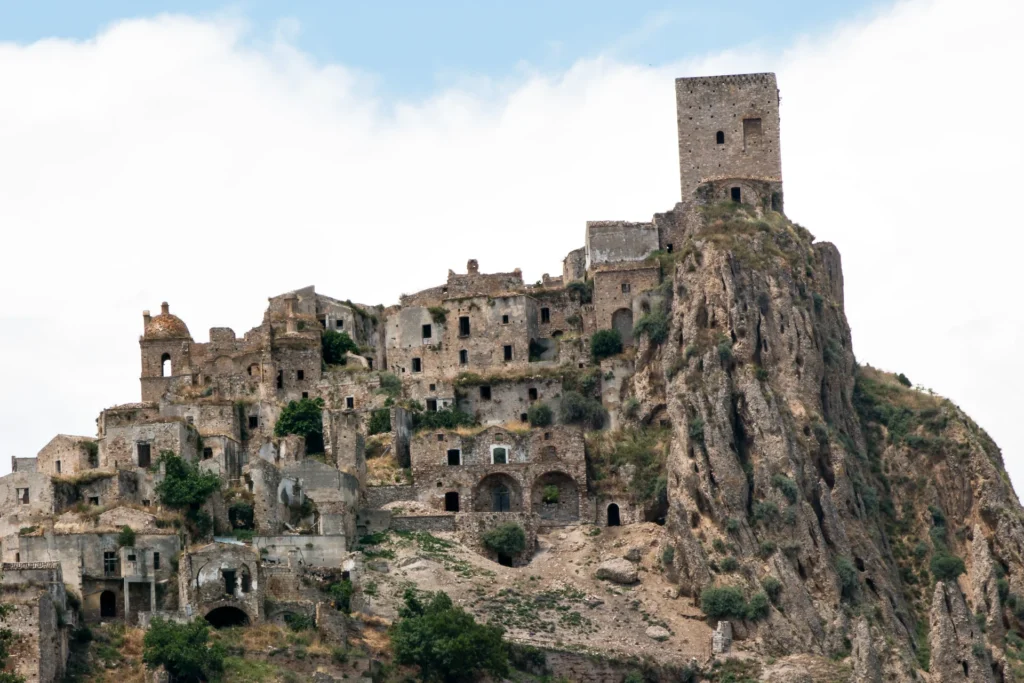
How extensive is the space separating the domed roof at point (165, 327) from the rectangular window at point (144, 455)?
12.1 meters

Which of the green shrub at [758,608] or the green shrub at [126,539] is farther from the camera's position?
the green shrub at [758,608]

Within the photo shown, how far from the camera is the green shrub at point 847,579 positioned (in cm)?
10250

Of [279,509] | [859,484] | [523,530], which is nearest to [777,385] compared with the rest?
[859,484]

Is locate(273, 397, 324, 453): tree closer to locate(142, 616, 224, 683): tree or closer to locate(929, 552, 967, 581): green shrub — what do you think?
locate(142, 616, 224, 683): tree

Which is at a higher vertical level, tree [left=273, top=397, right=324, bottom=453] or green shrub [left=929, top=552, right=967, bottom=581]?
tree [left=273, top=397, right=324, bottom=453]

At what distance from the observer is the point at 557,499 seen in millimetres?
107688

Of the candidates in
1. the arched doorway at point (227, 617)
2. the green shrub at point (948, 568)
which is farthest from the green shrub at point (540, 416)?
the arched doorway at point (227, 617)

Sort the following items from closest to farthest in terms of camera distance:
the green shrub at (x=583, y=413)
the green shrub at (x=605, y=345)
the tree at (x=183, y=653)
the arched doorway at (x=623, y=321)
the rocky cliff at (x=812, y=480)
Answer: the tree at (x=183, y=653)
the rocky cliff at (x=812, y=480)
the green shrub at (x=583, y=413)
the green shrub at (x=605, y=345)
the arched doorway at (x=623, y=321)

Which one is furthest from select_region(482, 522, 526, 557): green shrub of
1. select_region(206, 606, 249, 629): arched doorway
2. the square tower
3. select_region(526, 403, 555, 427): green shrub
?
the square tower

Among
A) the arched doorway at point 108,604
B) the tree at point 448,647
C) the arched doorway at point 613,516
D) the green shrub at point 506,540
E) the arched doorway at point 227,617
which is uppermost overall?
the arched doorway at point 613,516

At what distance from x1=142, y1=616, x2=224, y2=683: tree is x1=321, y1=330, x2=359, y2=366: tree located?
86.9 ft

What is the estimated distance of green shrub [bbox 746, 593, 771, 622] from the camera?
330ft

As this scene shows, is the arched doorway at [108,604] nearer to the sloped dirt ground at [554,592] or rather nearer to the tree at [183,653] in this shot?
the tree at [183,653]

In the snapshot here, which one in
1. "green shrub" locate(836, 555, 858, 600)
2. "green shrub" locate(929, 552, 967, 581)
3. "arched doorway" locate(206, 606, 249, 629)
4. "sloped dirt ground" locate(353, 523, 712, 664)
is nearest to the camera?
"arched doorway" locate(206, 606, 249, 629)
